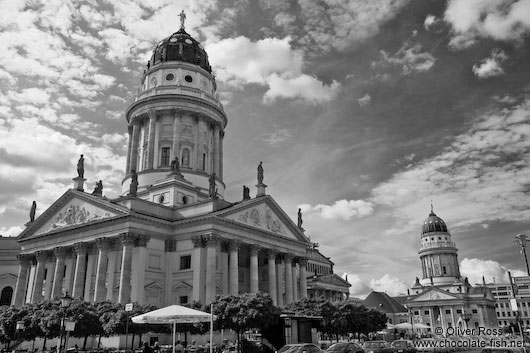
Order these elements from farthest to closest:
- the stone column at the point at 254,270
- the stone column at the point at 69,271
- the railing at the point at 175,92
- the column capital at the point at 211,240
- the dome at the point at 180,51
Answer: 1. the dome at the point at 180,51
2. the railing at the point at 175,92
3. the stone column at the point at 69,271
4. the stone column at the point at 254,270
5. the column capital at the point at 211,240

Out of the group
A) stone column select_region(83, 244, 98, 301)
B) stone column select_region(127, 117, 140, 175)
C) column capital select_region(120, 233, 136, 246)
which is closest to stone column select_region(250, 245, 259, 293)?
column capital select_region(120, 233, 136, 246)

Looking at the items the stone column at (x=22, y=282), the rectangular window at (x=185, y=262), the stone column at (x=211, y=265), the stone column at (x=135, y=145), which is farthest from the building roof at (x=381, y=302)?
the stone column at (x=22, y=282)

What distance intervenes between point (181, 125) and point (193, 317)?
141 ft

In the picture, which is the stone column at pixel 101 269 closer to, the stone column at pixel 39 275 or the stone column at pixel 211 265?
the stone column at pixel 39 275

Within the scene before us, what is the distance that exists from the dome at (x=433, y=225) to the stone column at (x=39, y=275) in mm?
126684

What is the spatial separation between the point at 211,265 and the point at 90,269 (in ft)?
46.0

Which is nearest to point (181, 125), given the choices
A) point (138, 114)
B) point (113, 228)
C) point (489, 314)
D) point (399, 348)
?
point (138, 114)

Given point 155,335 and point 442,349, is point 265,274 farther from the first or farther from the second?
point 442,349

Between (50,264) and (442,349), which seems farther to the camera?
(50,264)

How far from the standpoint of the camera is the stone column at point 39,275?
55.6 meters

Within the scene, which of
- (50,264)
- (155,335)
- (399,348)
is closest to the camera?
(399,348)

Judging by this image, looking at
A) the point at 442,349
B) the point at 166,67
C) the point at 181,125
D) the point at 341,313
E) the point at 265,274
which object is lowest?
the point at 442,349

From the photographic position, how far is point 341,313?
5041cm

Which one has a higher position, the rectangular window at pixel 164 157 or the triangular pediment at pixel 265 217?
the rectangular window at pixel 164 157
